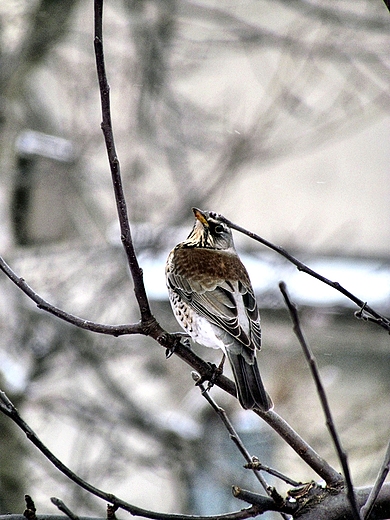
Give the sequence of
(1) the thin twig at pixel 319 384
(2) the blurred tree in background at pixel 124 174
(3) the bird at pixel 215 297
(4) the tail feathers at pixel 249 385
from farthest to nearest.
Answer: (2) the blurred tree in background at pixel 124 174
(3) the bird at pixel 215 297
(4) the tail feathers at pixel 249 385
(1) the thin twig at pixel 319 384

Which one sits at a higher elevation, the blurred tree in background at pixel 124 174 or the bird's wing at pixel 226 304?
the blurred tree in background at pixel 124 174

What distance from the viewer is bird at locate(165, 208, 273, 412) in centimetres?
302

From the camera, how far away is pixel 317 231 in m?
9.77

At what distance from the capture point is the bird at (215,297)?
3021mm

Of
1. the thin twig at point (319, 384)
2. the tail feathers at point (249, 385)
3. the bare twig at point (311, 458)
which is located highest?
the tail feathers at point (249, 385)

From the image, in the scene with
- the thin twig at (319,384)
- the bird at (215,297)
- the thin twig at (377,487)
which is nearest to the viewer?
the thin twig at (319,384)

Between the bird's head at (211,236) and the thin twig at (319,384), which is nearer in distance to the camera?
the thin twig at (319,384)

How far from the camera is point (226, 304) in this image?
3244 millimetres

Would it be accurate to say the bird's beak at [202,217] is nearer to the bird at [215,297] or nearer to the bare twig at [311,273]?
the bird at [215,297]

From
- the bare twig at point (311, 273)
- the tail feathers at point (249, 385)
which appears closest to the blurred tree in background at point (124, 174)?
the tail feathers at point (249, 385)

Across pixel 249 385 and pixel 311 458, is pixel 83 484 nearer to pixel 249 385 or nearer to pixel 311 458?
pixel 311 458

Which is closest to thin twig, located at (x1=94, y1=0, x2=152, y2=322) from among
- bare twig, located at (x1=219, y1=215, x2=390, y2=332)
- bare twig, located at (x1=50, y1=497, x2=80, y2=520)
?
bare twig, located at (x1=219, y1=215, x2=390, y2=332)

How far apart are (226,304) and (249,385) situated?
721 millimetres

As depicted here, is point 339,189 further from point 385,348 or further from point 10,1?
point 10,1
